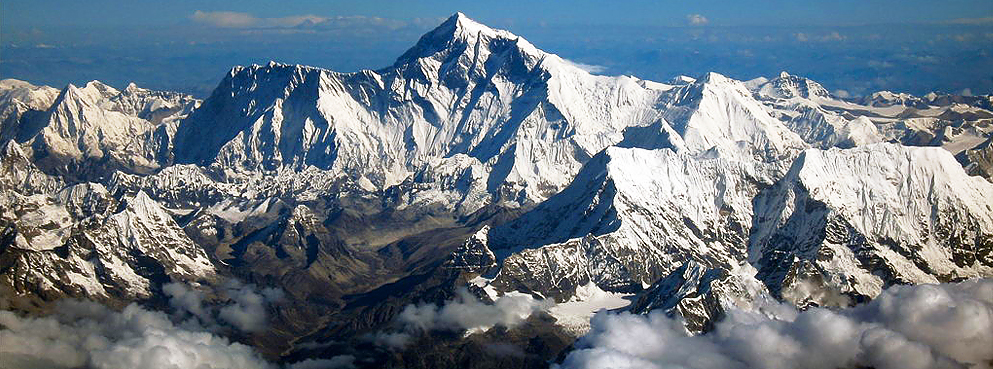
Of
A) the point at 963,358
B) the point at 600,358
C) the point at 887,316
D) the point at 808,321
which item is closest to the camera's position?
the point at 963,358

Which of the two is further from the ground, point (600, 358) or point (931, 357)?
point (931, 357)

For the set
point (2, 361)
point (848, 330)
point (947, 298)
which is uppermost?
point (947, 298)

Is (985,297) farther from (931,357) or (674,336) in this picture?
(674,336)

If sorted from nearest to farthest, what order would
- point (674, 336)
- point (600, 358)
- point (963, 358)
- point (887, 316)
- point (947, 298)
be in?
point (963, 358) < point (947, 298) < point (887, 316) < point (600, 358) < point (674, 336)

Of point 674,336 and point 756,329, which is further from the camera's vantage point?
point 674,336

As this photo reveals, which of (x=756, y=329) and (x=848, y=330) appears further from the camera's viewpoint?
(x=756, y=329)

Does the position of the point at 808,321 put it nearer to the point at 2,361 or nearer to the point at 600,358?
the point at 600,358

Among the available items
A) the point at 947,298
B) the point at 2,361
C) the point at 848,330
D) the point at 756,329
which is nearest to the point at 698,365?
the point at 756,329

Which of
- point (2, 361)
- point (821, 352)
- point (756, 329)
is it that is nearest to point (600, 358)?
point (756, 329)

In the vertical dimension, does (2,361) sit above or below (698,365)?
below
